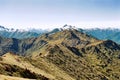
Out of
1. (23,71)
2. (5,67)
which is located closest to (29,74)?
(23,71)

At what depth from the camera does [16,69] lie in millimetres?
188125

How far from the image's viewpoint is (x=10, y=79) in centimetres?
11625

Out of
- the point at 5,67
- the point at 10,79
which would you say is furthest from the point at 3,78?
the point at 5,67

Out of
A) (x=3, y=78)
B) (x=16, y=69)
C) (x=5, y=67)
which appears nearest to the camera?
(x=3, y=78)

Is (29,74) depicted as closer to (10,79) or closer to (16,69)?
(16,69)

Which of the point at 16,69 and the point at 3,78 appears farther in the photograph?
the point at 16,69

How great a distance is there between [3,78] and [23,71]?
7668 centimetres

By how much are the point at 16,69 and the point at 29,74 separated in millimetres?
9963

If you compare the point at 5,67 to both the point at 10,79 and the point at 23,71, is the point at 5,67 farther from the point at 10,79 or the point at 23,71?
the point at 10,79

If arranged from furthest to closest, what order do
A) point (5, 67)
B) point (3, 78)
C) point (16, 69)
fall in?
point (16, 69), point (5, 67), point (3, 78)

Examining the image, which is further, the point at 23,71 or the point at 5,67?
the point at 23,71

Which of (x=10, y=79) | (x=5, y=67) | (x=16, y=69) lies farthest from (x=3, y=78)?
(x=16, y=69)

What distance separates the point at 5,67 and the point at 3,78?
200 ft

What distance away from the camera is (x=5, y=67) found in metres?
175
